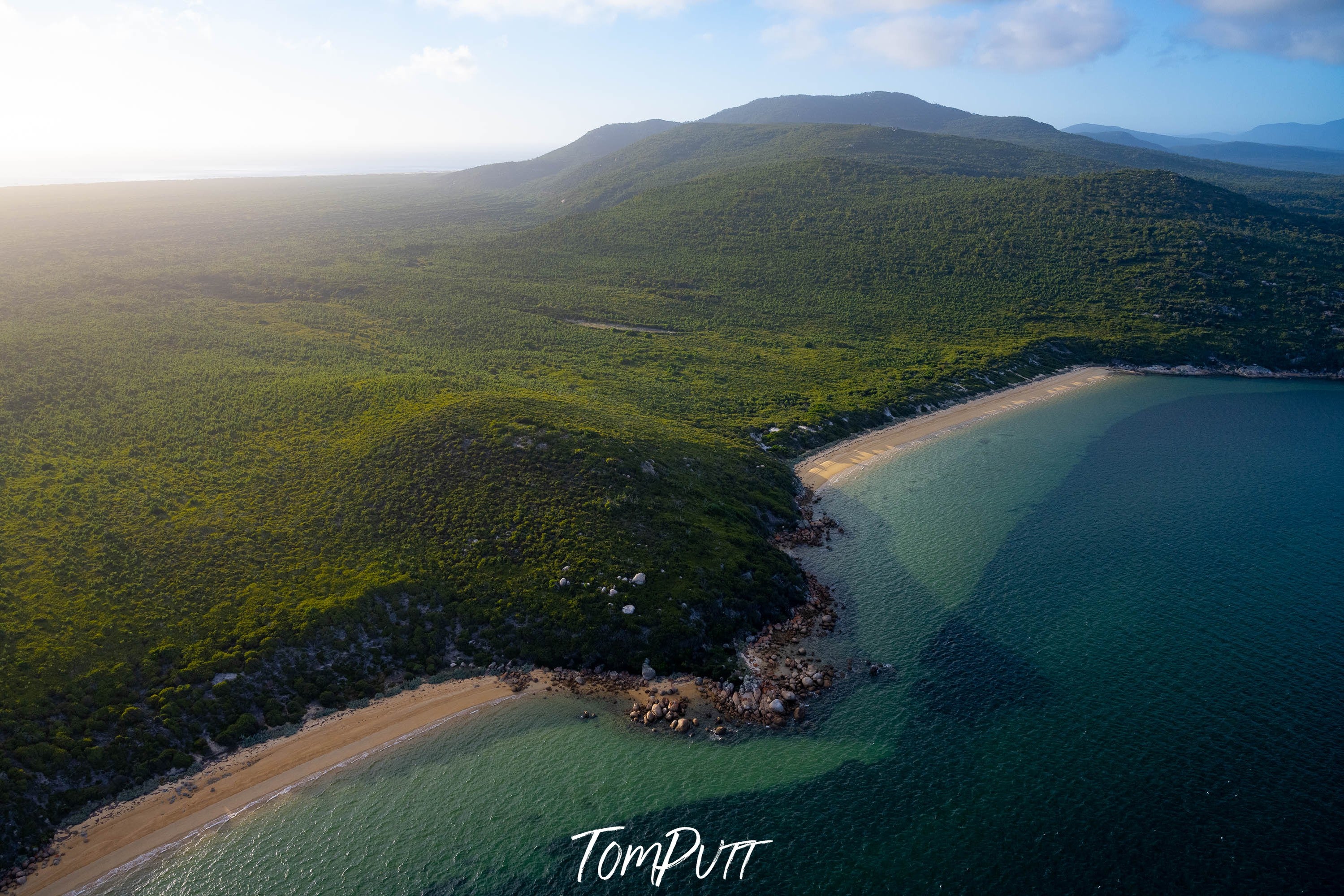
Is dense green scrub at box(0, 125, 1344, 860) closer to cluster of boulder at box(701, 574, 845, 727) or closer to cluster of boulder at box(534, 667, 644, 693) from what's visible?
cluster of boulder at box(534, 667, 644, 693)

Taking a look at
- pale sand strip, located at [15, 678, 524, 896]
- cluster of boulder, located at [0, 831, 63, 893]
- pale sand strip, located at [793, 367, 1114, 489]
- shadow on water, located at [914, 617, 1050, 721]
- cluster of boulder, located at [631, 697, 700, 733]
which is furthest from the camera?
pale sand strip, located at [793, 367, 1114, 489]

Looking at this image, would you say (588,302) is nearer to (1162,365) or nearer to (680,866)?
(1162,365)

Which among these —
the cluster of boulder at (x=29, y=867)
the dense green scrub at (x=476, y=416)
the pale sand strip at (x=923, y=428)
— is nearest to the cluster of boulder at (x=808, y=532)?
the dense green scrub at (x=476, y=416)

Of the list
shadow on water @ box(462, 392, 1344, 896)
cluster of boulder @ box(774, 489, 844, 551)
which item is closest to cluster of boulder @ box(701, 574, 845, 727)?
shadow on water @ box(462, 392, 1344, 896)

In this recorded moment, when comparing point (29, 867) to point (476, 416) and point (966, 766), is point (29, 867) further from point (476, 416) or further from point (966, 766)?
point (966, 766)

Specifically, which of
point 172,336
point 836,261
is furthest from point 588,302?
point 172,336

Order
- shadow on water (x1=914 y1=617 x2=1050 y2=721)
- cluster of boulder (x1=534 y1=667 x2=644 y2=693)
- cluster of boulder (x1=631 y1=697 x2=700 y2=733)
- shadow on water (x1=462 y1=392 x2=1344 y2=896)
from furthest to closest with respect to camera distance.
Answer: cluster of boulder (x1=534 y1=667 x2=644 y2=693) < shadow on water (x1=914 y1=617 x2=1050 y2=721) < cluster of boulder (x1=631 y1=697 x2=700 y2=733) < shadow on water (x1=462 y1=392 x2=1344 y2=896)

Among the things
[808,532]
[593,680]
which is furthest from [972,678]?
[593,680]
